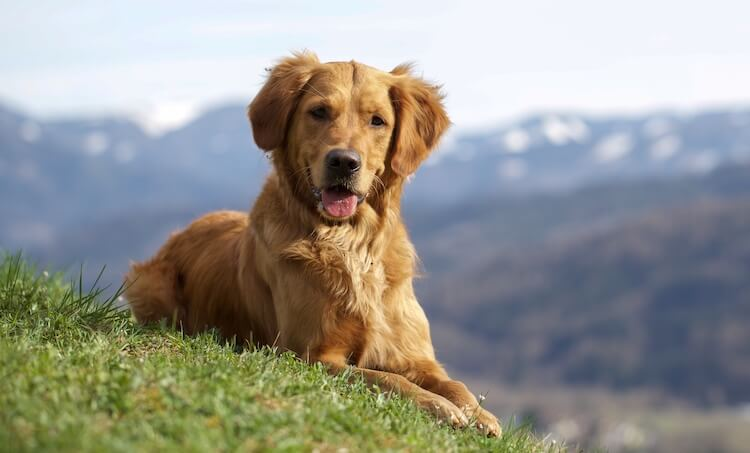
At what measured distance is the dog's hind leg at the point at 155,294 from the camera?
32.0 ft

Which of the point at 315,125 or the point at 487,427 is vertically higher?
the point at 315,125

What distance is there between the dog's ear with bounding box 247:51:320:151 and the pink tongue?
0.71 meters

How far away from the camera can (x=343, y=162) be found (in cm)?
785

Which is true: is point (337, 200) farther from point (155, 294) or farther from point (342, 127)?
point (155, 294)

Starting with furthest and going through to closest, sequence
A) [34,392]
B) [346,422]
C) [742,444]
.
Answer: [742,444]
[346,422]
[34,392]

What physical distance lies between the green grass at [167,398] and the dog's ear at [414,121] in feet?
6.51

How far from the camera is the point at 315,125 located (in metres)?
8.23

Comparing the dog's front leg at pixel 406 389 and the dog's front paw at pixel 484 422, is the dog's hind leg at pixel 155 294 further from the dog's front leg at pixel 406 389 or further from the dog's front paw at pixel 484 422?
the dog's front paw at pixel 484 422

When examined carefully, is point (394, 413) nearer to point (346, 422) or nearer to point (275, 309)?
point (346, 422)

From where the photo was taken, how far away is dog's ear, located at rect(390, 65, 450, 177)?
336 inches

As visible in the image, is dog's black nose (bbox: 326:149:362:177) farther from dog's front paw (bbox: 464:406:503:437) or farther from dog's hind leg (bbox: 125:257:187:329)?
dog's hind leg (bbox: 125:257:187:329)

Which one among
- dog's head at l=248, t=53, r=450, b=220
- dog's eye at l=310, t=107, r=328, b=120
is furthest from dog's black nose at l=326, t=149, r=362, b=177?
dog's eye at l=310, t=107, r=328, b=120

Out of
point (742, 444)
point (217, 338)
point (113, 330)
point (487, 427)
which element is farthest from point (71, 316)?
point (742, 444)

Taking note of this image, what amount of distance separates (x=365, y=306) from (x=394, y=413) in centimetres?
144
